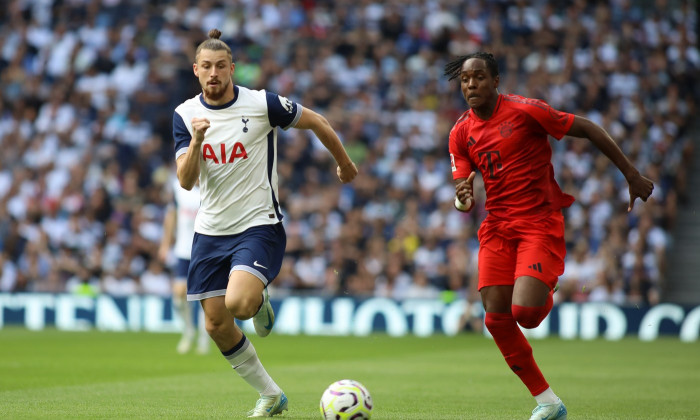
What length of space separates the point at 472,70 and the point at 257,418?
2.99 m

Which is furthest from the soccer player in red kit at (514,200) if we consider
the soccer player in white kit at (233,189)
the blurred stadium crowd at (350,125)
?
the blurred stadium crowd at (350,125)

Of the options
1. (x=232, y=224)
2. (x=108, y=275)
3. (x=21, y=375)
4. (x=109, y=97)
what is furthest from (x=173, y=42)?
(x=232, y=224)

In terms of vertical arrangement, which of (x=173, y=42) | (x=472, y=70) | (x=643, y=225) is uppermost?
(x=173, y=42)

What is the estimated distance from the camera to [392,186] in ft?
72.9

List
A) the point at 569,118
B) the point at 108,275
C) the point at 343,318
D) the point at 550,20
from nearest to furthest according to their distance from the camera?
1. the point at 569,118
2. the point at 343,318
3. the point at 108,275
4. the point at 550,20

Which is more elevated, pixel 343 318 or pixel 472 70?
pixel 472 70

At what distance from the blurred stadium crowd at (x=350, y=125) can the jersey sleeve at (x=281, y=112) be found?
488 inches

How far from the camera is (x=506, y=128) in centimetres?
751

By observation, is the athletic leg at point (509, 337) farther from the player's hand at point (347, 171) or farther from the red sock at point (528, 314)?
the player's hand at point (347, 171)

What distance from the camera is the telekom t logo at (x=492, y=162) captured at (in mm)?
7531

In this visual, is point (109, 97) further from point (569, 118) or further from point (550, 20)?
point (569, 118)

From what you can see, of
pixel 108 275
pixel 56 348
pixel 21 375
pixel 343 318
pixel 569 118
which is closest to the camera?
pixel 569 118

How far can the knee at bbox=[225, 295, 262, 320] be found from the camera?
7168 mm

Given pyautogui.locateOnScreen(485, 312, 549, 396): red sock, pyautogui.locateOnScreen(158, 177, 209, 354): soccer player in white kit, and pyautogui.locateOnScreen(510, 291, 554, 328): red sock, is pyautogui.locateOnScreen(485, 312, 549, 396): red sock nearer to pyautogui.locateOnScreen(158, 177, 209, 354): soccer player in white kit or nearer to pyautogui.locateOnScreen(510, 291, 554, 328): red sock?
pyautogui.locateOnScreen(510, 291, 554, 328): red sock
